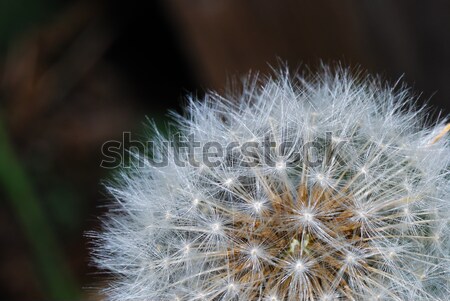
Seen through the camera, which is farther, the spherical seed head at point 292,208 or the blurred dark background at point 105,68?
the blurred dark background at point 105,68

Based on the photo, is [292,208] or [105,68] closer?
Result: [292,208]

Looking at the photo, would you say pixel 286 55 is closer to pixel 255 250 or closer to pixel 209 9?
pixel 209 9

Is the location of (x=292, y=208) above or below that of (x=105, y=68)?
below

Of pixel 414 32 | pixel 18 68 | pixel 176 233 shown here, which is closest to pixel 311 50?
pixel 414 32

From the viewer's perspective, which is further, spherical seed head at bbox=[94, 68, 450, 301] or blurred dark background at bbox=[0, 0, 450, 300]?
blurred dark background at bbox=[0, 0, 450, 300]
